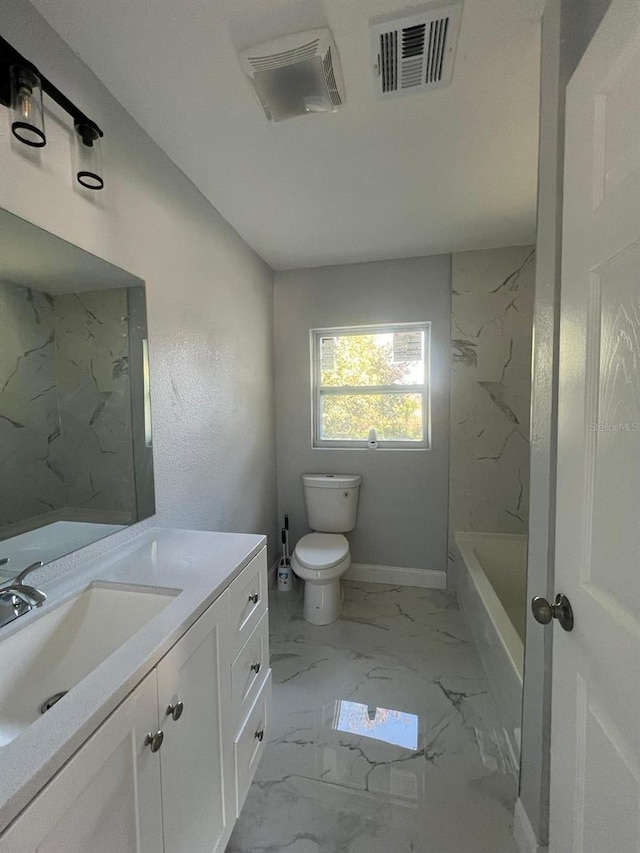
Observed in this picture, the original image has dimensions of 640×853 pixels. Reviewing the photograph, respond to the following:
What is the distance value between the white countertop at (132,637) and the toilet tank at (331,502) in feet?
4.35

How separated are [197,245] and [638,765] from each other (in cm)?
209

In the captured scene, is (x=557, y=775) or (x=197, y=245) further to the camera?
(x=197, y=245)

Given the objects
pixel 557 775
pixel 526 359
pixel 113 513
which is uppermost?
pixel 526 359

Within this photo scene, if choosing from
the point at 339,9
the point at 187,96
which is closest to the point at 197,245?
the point at 187,96

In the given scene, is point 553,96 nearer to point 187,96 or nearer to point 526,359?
point 187,96

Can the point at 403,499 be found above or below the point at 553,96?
below

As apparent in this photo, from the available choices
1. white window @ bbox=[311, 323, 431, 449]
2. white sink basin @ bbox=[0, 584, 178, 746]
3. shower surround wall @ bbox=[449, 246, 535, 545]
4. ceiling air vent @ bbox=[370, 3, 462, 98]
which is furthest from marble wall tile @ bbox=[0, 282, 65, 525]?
shower surround wall @ bbox=[449, 246, 535, 545]

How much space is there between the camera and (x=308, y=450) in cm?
278

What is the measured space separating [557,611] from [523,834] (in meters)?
0.86

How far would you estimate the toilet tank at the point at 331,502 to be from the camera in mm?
2592

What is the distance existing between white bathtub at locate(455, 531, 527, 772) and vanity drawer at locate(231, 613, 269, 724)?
94 cm

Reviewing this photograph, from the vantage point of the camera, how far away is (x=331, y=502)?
2.60m

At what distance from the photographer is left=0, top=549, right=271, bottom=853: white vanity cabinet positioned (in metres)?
0.53

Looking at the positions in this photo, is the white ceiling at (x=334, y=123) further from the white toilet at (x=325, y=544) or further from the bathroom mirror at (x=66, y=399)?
the white toilet at (x=325, y=544)
